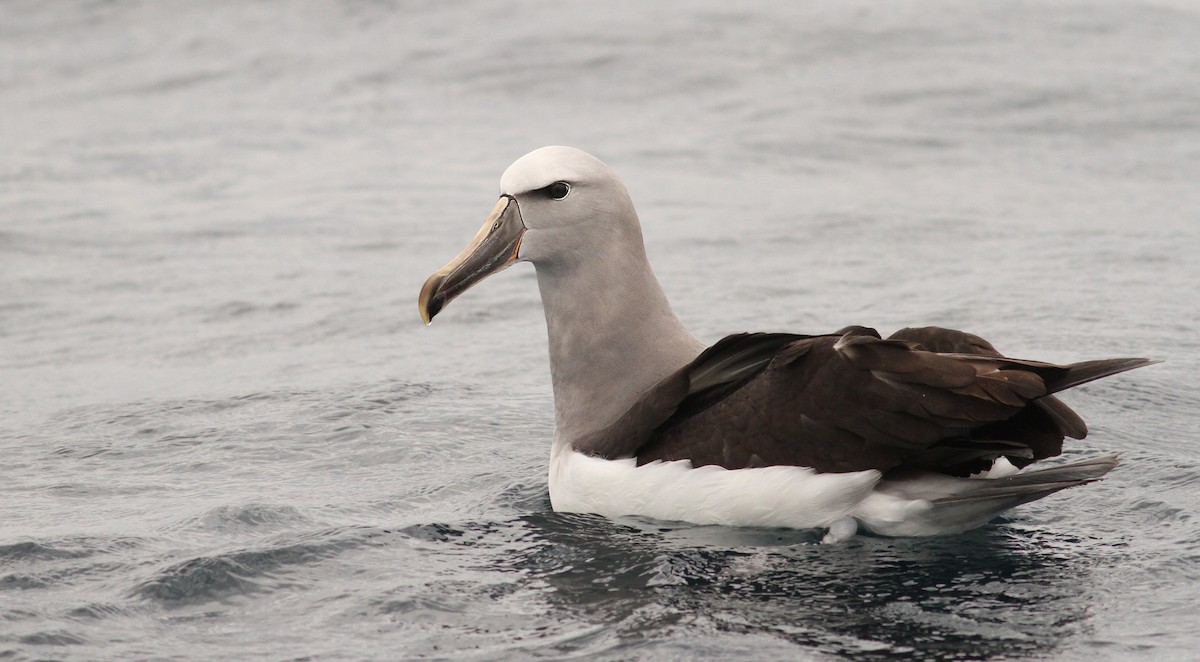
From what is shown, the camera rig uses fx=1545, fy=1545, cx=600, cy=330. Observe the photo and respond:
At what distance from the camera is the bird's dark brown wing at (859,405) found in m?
6.29

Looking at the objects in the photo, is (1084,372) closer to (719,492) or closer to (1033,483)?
(1033,483)

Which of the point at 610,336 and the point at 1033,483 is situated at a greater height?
the point at 610,336

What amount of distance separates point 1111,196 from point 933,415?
405 inches

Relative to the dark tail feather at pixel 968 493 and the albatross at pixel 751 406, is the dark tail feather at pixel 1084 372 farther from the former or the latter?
the dark tail feather at pixel 968 493

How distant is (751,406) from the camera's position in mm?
6672

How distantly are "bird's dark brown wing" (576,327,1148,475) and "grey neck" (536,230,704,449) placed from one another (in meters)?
0.64

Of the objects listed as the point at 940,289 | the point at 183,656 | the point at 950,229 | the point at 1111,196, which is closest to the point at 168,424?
the point at 183,656

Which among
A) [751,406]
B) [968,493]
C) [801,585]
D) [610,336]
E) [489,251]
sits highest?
[489,251]

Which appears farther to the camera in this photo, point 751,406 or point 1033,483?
point 751,406

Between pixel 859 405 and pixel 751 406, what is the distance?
1.63ft

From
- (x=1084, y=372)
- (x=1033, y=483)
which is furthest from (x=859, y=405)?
(x=1084, y=372)

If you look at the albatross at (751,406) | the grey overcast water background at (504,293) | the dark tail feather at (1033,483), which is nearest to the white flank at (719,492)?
the albatross at (751,406)

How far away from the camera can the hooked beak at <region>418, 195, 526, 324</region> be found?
7.64 m

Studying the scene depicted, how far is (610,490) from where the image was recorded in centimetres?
713
